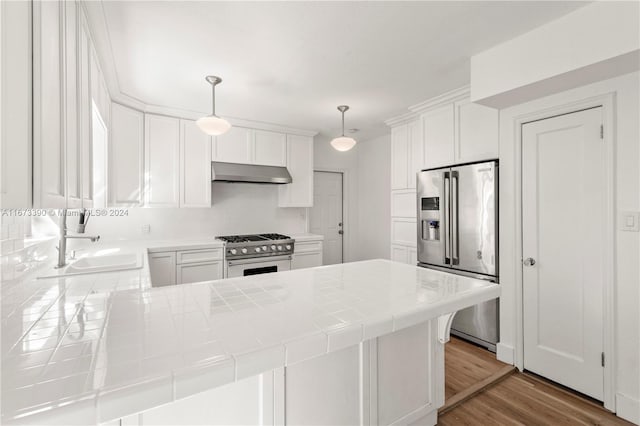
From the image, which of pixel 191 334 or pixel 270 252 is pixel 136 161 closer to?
pixel 270 252

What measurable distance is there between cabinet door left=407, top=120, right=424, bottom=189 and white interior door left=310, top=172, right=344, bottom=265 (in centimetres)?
167

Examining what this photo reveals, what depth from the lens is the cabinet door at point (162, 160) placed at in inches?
132

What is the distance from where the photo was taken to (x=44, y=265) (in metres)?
1.84

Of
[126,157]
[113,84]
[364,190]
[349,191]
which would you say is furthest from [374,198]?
[113,84]

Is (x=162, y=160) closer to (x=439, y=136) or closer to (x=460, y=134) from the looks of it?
(x=439, y=136)

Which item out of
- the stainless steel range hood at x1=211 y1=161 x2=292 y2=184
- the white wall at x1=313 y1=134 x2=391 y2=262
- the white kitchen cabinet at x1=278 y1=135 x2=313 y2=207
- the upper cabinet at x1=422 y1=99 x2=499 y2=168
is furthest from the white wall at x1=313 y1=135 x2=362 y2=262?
the upper cabinet at x1=422 y1=99 x2=499 y2=168

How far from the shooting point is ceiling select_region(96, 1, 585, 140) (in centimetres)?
175

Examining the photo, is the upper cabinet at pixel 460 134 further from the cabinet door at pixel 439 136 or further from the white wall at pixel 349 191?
the white wall at pixel 349 191

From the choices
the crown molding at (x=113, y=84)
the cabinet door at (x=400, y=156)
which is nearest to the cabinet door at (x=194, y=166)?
the crown molding at (x=113, y=84)

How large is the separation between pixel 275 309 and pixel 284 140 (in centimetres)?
342

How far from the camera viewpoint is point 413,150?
3.73 metres

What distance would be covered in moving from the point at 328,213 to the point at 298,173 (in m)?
1.10

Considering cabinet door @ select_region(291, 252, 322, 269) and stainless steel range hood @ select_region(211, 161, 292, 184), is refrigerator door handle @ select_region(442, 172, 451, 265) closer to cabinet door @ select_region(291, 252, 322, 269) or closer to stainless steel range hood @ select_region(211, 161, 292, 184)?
cabinet door @ select_region(291, 252, 322, 269)

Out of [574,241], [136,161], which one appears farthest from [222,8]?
[574,241]
